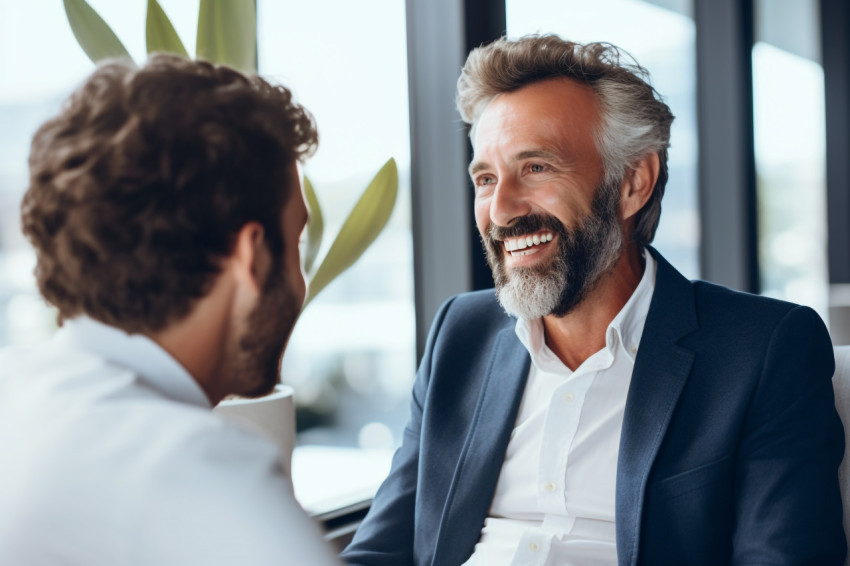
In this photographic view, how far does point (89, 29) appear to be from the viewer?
147 cm

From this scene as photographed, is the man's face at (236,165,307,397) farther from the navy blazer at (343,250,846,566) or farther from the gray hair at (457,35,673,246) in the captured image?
the gray hair at (457,35,673,246)

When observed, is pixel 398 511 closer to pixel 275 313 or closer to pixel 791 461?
pixel 791 461

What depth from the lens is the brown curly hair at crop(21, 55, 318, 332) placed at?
0.79 m

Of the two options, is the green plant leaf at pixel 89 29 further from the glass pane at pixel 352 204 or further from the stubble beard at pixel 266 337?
the stubble beard at pixel 266 337

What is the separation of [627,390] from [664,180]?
54 cm

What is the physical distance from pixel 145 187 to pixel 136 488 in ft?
0.95

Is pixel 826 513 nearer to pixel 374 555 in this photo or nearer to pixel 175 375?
pixel 374 555

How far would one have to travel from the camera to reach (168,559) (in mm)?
641

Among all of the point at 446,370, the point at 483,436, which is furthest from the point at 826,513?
the point at 446,370

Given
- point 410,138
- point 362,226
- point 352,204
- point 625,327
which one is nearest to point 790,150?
point 410,138

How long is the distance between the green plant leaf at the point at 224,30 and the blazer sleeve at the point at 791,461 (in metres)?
1.14

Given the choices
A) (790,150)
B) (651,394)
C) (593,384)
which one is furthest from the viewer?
(790,150)

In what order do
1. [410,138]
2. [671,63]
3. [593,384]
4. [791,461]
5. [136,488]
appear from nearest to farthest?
[136,488] < [791,461] < [593,384] < [410,138] < [671,63]

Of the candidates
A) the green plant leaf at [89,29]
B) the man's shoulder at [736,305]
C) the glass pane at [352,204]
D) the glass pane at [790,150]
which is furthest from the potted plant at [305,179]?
the glass pane at [790,150]
